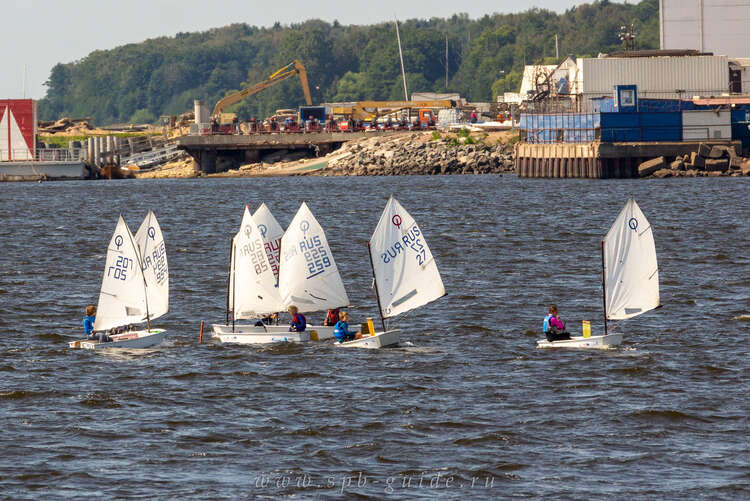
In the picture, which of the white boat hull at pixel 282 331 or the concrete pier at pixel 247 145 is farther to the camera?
the concrete pier at pixel 247 145

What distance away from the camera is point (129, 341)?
43562mm

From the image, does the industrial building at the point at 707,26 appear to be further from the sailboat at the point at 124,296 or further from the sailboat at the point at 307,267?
the sailboat at the point at 124,296

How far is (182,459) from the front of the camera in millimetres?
29672

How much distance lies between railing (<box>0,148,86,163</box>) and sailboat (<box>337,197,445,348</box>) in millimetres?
130268

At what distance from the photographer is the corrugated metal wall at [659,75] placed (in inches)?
5709

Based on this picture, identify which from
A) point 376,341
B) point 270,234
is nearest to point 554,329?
point 376,341

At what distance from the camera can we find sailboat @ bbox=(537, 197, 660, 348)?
42.0 meters

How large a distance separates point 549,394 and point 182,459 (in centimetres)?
1089

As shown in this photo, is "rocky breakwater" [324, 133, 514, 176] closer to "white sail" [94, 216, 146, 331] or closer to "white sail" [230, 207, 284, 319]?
"white sail" [230, 207, 284, 319]

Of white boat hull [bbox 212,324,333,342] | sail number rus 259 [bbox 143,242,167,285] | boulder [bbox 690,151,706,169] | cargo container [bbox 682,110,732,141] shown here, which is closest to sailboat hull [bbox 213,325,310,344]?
white boat hull [bbox 212,324,333,342]

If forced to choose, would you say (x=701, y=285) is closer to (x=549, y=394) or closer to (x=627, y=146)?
(x=549, y=394)

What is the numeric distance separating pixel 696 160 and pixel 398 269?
9248 cm

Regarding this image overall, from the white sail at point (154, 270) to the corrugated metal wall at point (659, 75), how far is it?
4162 inches

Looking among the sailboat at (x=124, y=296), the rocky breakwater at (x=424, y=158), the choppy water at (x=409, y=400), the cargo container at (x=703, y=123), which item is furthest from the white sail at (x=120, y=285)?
the rocky breakwater at (x=424, y=158)
